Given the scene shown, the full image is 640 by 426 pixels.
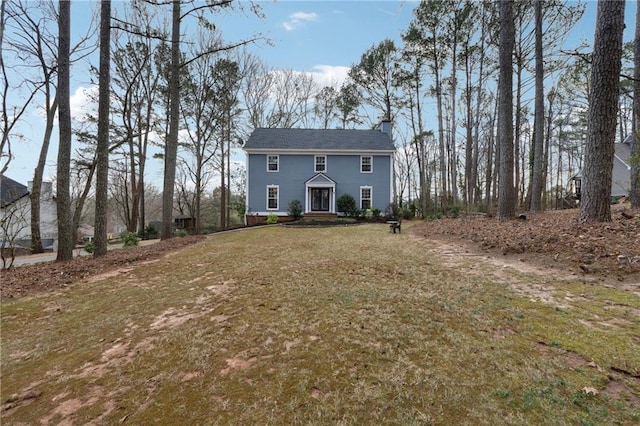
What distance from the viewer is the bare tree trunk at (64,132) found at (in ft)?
22.8

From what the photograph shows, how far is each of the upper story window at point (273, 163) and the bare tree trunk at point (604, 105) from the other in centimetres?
1702

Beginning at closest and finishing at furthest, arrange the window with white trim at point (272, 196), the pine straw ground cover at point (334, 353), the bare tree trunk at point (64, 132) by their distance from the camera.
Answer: the pine straw ground cover at point (334, 353) → the bare tree trunk at point (64, 132) → the window with white trim at point (272, 196)

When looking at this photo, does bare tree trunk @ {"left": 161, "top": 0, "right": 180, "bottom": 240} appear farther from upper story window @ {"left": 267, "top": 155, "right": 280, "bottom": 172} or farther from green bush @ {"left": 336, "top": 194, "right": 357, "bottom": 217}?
green bush @ {"left": 336, "top": 194, "right": 357, "bottom": 217}

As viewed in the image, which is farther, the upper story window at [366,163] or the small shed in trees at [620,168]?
the small shed in trees at [620,168]

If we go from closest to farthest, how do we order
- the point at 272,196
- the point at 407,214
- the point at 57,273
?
the point at 57,273 < the point at 407,214 < the point at 272,196

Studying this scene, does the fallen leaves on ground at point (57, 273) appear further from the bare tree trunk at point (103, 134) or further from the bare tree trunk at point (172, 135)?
the bare tree trunk at point (172, 135)

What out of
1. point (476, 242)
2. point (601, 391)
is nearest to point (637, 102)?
point (476, 242)

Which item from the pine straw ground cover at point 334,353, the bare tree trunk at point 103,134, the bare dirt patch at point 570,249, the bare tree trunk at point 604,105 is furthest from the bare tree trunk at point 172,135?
the bare tree trunk at point 604,105

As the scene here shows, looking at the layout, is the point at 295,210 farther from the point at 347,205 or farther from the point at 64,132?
the point at 64,132

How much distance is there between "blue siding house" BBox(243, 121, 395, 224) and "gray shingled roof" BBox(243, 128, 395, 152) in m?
0.07

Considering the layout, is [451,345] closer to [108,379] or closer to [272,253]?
[108,379]

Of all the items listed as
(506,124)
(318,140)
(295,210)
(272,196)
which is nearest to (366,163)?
(318,140)

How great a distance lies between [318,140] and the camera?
843 inches

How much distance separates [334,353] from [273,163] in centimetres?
1888
